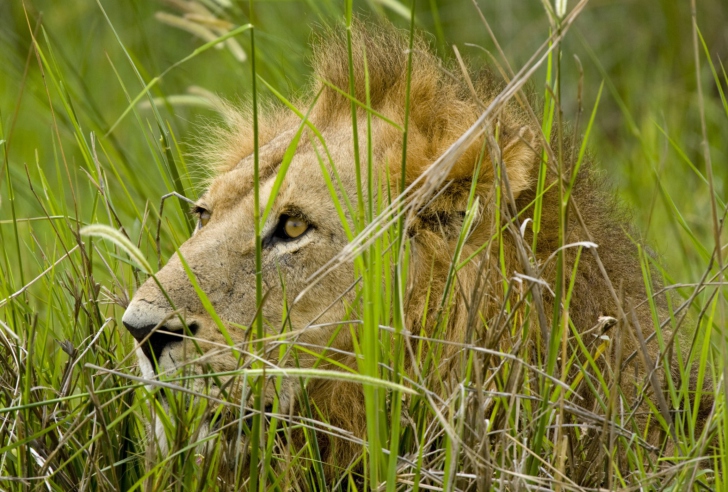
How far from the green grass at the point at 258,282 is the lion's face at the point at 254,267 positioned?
0.07 meters

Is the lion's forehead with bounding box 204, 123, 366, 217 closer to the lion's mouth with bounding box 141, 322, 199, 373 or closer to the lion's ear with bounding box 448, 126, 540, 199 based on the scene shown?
the lion's ear with bounding box 448, 126, 540, 199

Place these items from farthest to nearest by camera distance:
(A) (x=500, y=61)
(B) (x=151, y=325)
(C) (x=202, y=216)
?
1. (A) (x=500, y=61)
2. (C) (x=202, y=216)
3. (B) (x=151, y=325)

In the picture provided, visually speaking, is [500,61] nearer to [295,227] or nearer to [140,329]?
[295,227]

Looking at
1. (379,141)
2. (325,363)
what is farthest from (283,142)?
(325,363)

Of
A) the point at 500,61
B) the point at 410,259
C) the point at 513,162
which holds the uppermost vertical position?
the point at 513,162

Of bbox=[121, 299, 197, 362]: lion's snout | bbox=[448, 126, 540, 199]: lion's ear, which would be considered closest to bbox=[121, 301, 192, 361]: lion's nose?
bbox=[121, 299, 197, 362]: lion's snout

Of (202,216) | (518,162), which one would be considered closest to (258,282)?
(518,162)

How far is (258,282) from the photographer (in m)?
1.75

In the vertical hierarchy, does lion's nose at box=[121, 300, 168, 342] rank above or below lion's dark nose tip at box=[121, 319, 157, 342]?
above

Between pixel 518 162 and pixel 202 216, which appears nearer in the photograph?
pixel 518 162

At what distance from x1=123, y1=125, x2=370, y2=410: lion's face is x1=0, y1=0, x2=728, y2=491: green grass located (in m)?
0.07

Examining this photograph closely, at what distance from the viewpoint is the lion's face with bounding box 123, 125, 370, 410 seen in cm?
224

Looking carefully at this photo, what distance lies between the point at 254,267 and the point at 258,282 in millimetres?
691

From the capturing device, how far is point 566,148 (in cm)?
285
